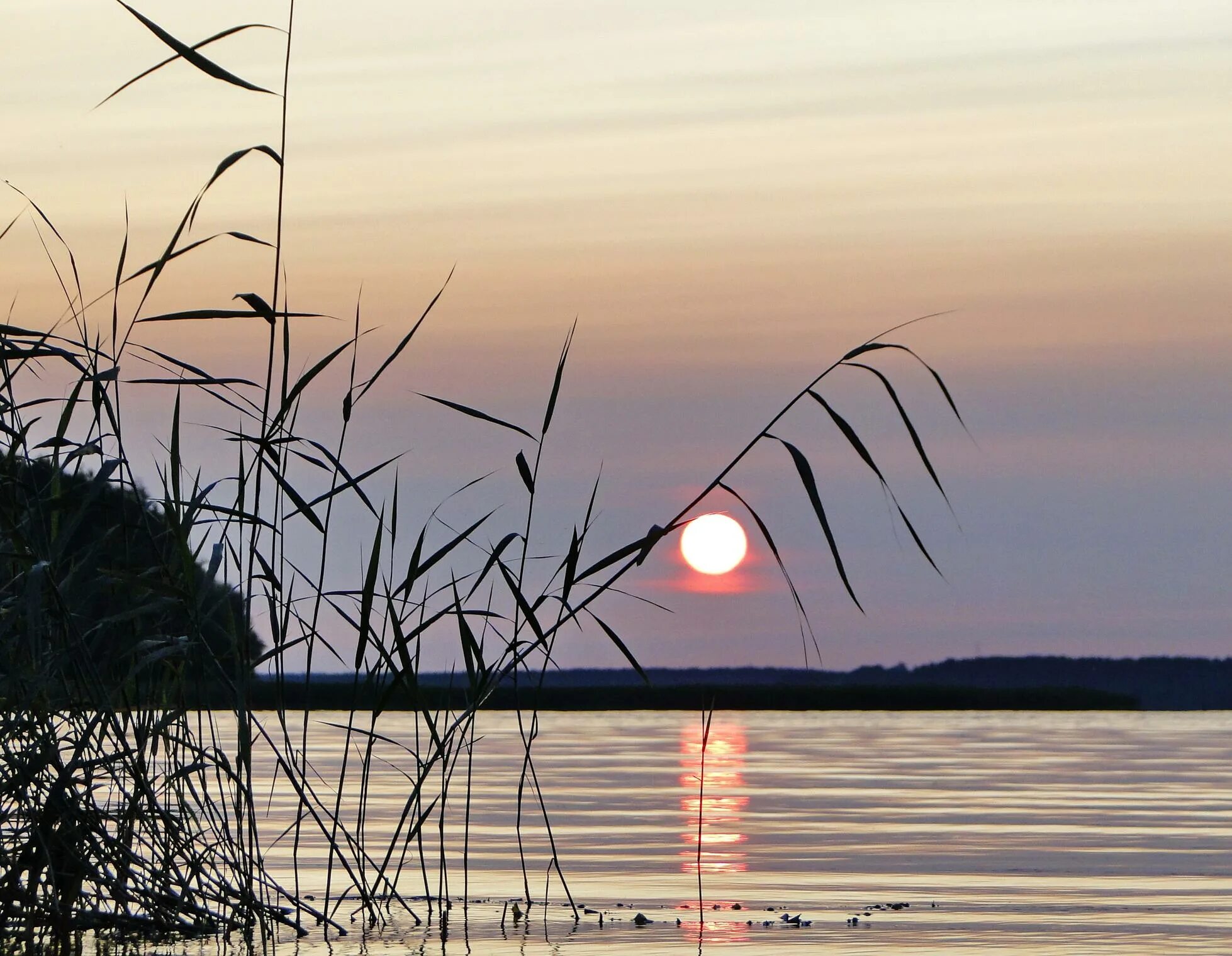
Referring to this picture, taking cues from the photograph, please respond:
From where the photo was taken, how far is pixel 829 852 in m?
8.88

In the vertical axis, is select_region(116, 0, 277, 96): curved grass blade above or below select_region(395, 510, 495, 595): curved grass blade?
above

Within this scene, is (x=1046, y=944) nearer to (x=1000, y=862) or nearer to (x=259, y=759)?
(x=1000, y=862)

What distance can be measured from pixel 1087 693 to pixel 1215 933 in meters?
41.4

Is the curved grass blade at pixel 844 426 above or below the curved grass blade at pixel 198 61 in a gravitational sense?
below

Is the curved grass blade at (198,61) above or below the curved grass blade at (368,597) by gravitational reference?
above

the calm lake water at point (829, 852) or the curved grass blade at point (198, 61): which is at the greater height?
the curved grass blade at point (198, 61)

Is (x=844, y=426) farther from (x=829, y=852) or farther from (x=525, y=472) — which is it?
(x=829, y=852)

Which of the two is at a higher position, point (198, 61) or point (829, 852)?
point (198, 61)

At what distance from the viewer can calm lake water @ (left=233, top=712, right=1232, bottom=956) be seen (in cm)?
607

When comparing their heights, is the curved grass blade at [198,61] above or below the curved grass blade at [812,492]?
above

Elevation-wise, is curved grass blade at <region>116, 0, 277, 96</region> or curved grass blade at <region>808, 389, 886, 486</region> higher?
curved grass blade at <region>116, 0, 277, 96</region>

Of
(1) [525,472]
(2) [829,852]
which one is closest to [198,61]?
(1) [525,472]

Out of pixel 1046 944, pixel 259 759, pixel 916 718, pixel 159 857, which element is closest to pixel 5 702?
pixel 159 857

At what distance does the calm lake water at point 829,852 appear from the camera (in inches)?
239
